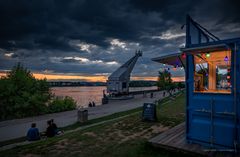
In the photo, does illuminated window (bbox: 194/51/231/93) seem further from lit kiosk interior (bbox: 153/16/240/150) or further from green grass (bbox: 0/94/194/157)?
green grass (bbox: 0/94/194/157)

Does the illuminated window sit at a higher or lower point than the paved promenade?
higher

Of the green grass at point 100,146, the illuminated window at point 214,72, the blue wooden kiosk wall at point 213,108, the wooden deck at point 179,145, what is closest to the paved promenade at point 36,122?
the green grass at point 100,146

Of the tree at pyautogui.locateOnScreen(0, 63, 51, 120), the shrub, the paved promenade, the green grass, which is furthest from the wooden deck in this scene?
the shrub

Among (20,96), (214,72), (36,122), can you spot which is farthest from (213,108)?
(20,96)

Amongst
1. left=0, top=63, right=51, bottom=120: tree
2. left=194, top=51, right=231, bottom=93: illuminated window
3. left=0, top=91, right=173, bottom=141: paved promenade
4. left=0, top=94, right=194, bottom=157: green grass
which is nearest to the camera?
left=0, top=94, right=194, bottom=157: green grass

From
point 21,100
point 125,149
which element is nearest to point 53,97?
point 21,100

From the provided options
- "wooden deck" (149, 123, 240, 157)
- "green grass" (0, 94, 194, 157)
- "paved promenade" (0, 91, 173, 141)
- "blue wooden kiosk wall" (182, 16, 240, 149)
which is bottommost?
"paved promenade" (0, 91, 173, 141)

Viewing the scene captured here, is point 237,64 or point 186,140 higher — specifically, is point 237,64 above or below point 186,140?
above

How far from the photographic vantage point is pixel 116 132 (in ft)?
30.5

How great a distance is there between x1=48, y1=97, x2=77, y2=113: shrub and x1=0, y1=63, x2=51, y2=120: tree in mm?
1287

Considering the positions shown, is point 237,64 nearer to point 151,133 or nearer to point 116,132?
point 151,133

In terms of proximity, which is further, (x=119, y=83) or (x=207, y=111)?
(x=119, y=83)

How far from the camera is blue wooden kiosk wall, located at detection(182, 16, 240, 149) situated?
5.40 m

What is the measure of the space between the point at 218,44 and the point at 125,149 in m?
4.57
